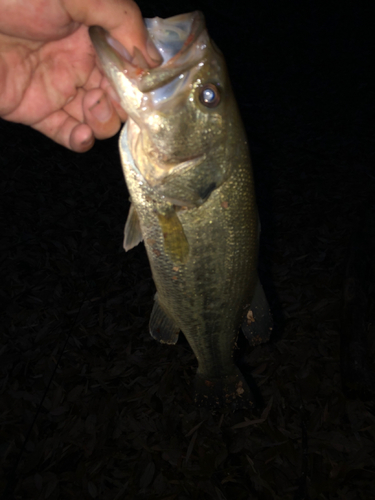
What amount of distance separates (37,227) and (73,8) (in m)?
3.87

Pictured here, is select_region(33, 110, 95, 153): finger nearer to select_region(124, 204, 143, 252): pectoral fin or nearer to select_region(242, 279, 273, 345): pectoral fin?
select_region(124, 204, 143, 252): pectoral fin

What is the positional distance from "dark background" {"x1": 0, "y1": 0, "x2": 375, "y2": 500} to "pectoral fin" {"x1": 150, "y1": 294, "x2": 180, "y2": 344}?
151 centimetres

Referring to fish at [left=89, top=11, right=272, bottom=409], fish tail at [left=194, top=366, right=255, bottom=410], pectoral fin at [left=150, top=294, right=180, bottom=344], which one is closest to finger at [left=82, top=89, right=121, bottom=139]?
fish at [left=89, top=11, right=272, bottom=409]

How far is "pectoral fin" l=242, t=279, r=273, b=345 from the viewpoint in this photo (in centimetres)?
195

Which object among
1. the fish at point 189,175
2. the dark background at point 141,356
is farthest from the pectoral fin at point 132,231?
the dark background at point 141,356

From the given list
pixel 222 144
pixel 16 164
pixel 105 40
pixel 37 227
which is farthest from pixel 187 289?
pixel 16 164

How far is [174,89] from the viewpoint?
138 cm

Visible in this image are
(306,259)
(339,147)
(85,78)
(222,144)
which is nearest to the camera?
(222,144)

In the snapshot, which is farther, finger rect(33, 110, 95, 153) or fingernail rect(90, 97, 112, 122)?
finger rect(33, 110, 95, 153)

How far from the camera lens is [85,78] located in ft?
7.04

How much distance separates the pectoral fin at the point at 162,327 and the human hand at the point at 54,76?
3.40 feet

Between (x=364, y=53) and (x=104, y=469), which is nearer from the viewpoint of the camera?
(x=104, y=469)

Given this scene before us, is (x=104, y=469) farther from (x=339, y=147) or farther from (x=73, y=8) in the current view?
(x=339, y=147)

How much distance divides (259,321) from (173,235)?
76cm
